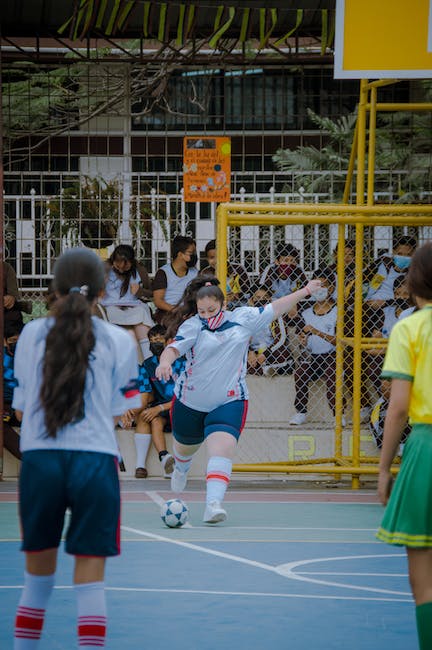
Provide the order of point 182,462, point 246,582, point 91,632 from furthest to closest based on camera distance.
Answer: point 182,462, point 246,582, point 91,632

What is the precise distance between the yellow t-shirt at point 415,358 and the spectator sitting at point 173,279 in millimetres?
8722

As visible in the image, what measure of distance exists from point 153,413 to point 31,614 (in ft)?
26.8

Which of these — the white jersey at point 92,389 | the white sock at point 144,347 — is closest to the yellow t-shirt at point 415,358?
the white jersey at point 92,389

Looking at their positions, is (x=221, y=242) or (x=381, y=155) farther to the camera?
(x=381, y=155)

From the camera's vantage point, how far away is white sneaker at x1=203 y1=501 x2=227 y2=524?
1017 centimetres

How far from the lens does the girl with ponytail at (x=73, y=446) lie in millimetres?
5074

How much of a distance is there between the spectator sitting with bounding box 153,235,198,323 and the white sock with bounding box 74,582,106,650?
29.5ft

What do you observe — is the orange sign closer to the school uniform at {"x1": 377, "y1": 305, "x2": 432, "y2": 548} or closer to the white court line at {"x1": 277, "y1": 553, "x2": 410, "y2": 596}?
the white court line at {"x1": 277, "y1": 553, "x2": 410, "y2": 596}

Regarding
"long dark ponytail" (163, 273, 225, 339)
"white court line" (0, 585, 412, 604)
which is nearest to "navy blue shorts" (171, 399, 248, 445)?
"long dark ponytail" (163, 273, 225, 339)

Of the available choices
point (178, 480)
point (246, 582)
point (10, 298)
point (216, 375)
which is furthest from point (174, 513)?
point (10, 298)

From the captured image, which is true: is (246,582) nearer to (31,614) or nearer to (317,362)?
(31,614)

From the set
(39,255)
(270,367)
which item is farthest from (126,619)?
(39,255)

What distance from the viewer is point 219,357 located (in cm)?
1021

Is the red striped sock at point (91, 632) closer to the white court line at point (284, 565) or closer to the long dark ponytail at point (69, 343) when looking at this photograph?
the long dark ponytail at point (69, 343)
